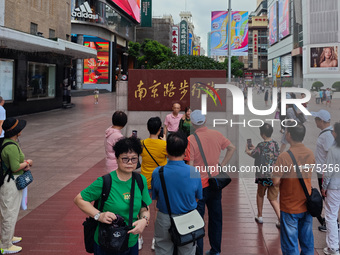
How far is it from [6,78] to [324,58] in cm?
5598

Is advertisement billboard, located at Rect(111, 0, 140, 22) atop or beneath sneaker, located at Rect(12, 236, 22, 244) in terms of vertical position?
atop

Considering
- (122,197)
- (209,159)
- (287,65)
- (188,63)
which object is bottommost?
(122,197)

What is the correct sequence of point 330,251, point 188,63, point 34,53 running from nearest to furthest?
point 330,251, point 188,63, point 34,53

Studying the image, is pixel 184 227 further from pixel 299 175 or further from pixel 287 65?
pixel 287 65

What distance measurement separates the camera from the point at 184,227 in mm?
2992

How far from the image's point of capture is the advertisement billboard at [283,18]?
71350 mm

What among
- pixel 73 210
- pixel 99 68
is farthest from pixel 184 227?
pixel 99 68

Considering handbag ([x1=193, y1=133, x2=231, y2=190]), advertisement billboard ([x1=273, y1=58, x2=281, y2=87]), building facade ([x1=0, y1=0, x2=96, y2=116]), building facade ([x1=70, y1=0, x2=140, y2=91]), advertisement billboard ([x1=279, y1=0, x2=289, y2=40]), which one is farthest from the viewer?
advertisement billboard ([x1=273, y1=58, x2=281, y2=87])

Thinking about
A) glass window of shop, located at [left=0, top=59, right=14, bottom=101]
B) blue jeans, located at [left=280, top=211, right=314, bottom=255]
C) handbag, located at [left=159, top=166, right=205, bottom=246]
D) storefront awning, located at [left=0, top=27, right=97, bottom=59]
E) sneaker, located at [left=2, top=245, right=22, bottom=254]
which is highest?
storefront awning, located at [left=0, top=27, right=97, bottom=59]

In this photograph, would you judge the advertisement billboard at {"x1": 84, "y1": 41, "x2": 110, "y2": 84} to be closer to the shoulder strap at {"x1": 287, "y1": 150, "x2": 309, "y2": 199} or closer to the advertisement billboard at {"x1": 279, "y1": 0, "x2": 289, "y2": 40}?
the advertisement billboard at {"x1": 279, "y1": 0, "x2": 289, "y2": 40}

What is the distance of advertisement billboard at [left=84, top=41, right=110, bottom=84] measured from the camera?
48750 millimetres

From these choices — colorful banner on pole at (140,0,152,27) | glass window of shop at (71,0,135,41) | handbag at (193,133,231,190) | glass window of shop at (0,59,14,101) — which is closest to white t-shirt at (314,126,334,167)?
handbag at (193,133,231,190)

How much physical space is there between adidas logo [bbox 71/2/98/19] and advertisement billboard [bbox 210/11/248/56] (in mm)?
22268

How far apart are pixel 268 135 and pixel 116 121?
2178 mm
